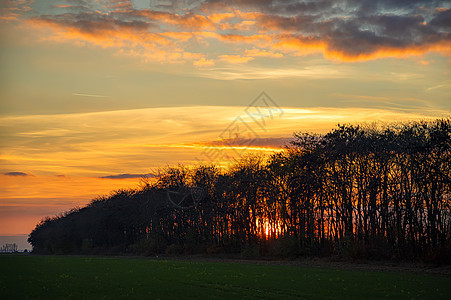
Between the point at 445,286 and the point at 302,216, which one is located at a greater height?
the point at 302,216

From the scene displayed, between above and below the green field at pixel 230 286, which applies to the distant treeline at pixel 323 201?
above

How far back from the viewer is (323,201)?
6631 cm

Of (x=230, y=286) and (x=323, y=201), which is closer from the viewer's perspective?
(x=230, y=286)

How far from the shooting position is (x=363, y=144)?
61375 mm

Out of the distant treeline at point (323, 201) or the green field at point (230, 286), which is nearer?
the green field at point (230, 286)

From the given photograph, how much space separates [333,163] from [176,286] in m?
36.3

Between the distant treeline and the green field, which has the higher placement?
the distant treeline

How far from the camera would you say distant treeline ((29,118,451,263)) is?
5297 centimetres

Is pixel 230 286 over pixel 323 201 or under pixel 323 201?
under

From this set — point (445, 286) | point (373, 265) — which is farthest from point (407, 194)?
point (445, 286)

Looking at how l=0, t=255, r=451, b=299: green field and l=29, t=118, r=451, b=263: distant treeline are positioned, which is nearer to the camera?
l=0, t=255, r=451, b=299: green field

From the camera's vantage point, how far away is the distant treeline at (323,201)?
52969 mm

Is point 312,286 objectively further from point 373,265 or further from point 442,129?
point 442,129

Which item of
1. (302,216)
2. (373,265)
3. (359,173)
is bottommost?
(373,265)
